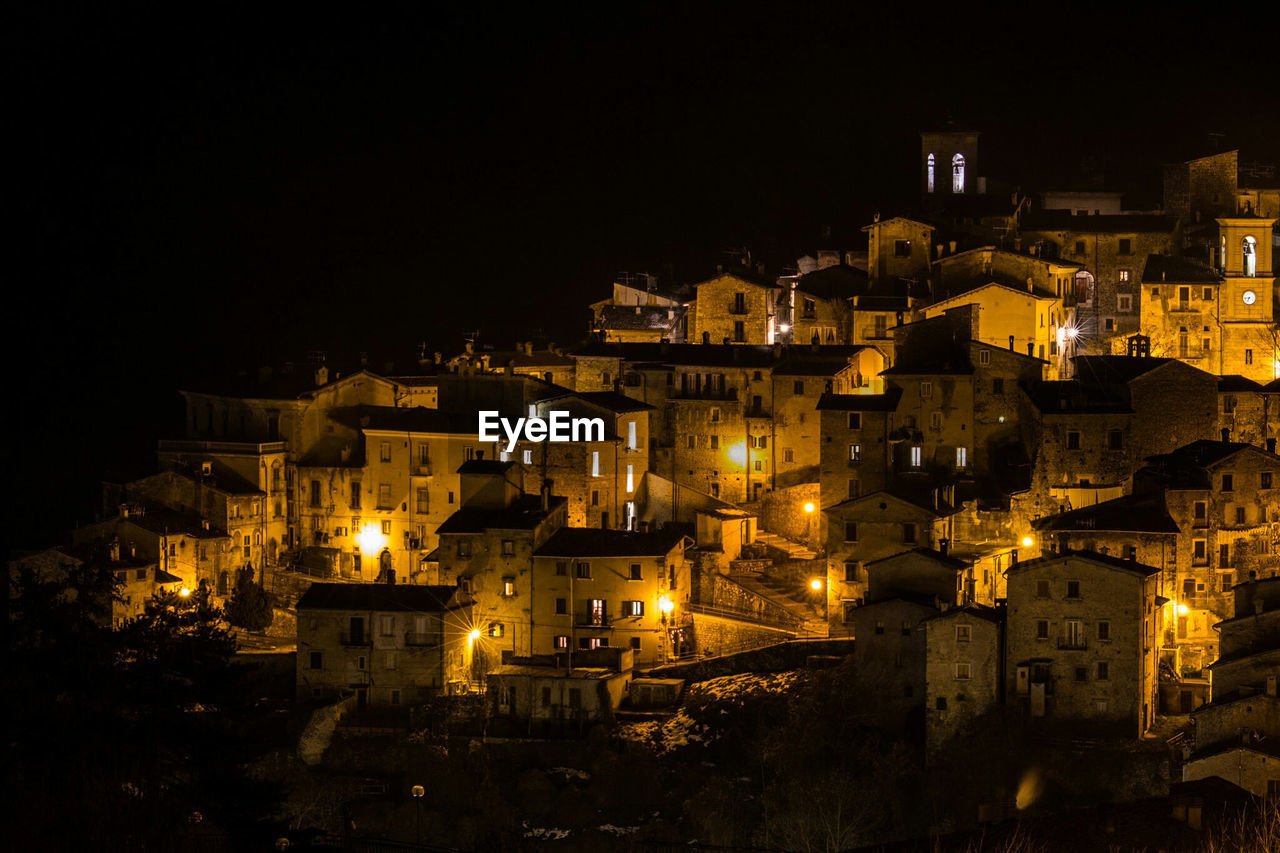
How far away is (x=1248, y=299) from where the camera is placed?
54344 mm

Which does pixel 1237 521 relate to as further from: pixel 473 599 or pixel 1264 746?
pixel 473 599

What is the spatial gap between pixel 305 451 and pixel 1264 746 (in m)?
28.9

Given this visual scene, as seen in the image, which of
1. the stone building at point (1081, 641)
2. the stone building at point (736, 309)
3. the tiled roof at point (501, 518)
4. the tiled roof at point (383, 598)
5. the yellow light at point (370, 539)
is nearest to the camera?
the stone building at point (1081, 641)

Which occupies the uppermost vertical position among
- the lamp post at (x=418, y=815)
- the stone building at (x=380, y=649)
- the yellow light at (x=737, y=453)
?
the yellow light at (x=737, y=453)

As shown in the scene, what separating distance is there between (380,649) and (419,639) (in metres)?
0.93

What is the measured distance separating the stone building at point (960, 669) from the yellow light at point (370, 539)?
18.5 m

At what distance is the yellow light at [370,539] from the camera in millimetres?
51719

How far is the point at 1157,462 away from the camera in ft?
145

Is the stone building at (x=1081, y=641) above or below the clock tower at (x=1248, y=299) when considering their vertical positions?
below

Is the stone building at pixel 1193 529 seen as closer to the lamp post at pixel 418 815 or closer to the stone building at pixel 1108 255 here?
the stone building at pixel 1108 255

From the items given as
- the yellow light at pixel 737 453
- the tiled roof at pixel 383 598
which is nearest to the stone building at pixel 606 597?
the tiled roof at pixel 383 598

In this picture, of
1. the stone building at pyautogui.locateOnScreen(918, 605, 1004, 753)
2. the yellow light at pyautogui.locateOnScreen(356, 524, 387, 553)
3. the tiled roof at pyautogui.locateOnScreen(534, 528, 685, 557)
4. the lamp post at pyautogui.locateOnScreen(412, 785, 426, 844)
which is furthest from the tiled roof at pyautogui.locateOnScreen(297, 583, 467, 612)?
the stone building at pyautogui.locateOnScreen(918, 605, 1004, 753)

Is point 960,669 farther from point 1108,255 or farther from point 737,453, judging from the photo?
point 1108,255

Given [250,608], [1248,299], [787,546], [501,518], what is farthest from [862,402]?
[250,608]
